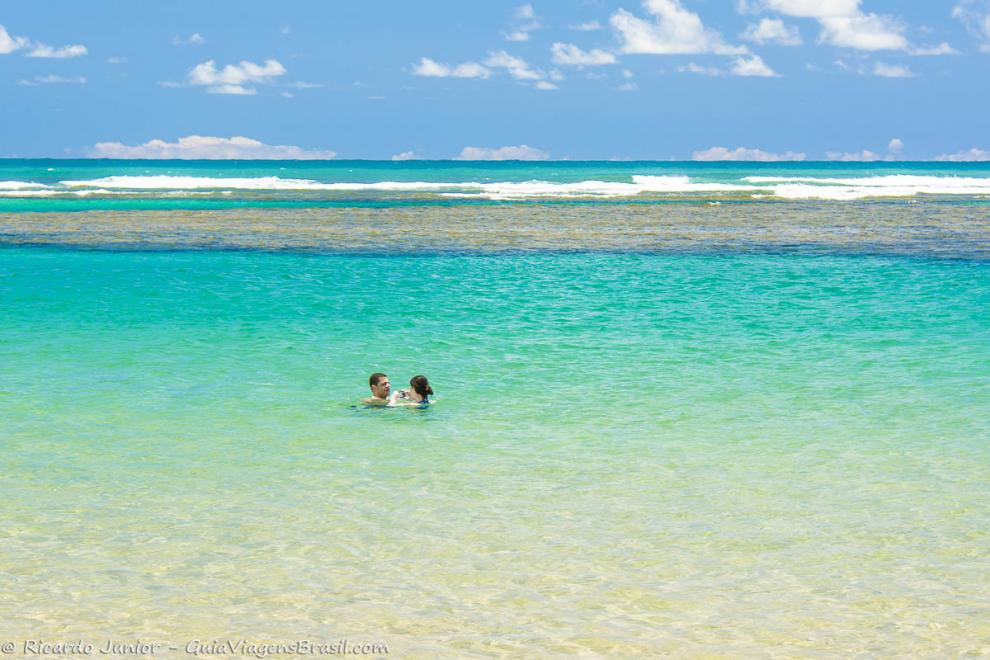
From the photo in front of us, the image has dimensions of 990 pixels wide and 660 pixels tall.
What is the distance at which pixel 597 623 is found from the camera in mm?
6605

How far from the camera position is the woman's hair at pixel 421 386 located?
12.1 metres

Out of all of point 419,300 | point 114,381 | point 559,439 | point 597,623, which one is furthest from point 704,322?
point 597,623

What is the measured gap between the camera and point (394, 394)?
40.2ft

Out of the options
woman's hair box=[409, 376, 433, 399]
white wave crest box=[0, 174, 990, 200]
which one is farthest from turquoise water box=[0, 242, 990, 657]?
white wave crest box=[0, 174, 990, 200]

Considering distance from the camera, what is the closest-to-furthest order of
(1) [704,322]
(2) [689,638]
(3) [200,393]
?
(2) [689,638]
(3) [200,393]
(1) [704,322]

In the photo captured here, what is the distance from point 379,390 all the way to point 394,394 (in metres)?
0.18

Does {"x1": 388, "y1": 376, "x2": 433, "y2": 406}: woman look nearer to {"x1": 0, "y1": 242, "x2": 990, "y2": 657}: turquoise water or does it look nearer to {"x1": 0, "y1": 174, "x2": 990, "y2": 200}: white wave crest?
{"x1": 0, "y1": 242, "x2": 990, "y2": 657}: turquoise water

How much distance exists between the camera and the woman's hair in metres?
12.1

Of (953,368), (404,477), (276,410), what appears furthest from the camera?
(953,368)

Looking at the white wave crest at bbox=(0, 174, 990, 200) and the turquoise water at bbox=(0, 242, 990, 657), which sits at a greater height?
the white wave crest at bbox=(0, 174, 990, 200)

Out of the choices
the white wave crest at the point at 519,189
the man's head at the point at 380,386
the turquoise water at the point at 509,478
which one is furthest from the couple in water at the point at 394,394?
the white wave crest at the point at 519,189

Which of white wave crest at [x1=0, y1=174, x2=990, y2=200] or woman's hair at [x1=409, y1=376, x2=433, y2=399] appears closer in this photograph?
woman's hair at [x1=409, y1=376, x2=433, y2=399]

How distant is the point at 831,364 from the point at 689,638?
893 centimetres

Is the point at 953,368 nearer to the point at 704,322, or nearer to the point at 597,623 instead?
the point at 704,322
